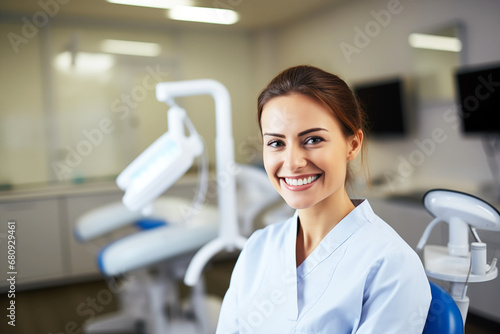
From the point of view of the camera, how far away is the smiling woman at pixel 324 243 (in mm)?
584

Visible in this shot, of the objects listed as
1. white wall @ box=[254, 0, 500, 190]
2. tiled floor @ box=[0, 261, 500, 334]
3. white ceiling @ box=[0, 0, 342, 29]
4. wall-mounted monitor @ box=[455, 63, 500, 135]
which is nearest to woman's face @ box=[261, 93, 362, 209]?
tiled floor @ box=[0, 261, 500, 334]

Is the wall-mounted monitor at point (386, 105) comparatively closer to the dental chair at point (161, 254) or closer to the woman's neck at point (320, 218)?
the dental chair at point (161, 254)

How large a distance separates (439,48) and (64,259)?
191 cm

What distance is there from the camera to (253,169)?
71.8 inches

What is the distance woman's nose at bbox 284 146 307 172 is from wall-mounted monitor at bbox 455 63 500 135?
4.76 ft

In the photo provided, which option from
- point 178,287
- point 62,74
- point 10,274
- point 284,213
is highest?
point 62,74

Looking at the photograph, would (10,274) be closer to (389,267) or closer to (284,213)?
(284,213)

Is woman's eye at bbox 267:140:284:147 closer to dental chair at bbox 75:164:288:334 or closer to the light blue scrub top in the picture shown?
the light blue scrub top

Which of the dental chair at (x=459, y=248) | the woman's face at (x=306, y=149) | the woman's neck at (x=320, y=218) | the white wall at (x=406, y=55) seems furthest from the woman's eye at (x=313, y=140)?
the white wall at (x=406, y=55)

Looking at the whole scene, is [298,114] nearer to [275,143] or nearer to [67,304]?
[275,143]

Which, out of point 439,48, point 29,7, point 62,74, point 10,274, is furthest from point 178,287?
point 439,48

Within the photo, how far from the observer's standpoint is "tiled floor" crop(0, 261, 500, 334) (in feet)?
5.06

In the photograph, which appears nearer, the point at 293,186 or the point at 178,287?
the point at 293,186

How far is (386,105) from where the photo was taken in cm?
239
